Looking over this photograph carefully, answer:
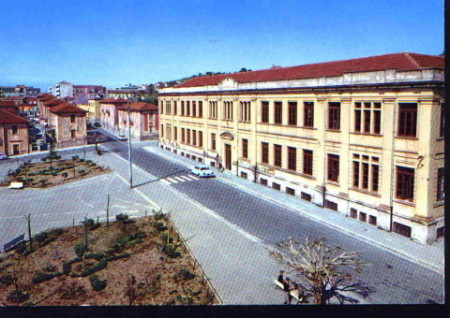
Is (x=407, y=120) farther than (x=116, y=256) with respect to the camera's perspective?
Yes

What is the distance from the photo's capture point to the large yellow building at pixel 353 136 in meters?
19.2

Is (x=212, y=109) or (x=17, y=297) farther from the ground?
(x=212, y=109)

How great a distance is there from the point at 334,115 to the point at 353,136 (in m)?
2.27

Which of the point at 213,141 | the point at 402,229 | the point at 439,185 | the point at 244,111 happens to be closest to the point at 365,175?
the point at 402,229

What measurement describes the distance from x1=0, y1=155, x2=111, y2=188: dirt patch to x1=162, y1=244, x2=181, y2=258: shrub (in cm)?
2005

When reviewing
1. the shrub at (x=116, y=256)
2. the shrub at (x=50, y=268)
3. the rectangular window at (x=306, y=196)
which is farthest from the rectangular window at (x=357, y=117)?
the shrub at (x=50, y=268)

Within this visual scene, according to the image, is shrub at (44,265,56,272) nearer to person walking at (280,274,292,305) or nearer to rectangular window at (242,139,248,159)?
person walking at (280,274,292,305)

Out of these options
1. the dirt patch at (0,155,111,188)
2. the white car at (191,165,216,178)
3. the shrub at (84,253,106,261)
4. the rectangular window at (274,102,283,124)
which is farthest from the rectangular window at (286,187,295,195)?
the dirt patch at (0,155,111,188)

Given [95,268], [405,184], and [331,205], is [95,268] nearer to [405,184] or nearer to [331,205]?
[331,205]

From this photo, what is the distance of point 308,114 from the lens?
26.8 metres

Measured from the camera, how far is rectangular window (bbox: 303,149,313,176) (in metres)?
26.7

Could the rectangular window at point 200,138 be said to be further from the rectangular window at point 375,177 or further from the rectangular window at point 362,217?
the rectangular window at point 375,177

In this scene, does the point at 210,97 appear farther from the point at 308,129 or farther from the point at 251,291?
the point at 251,291

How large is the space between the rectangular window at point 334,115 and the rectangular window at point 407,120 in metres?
4.43
